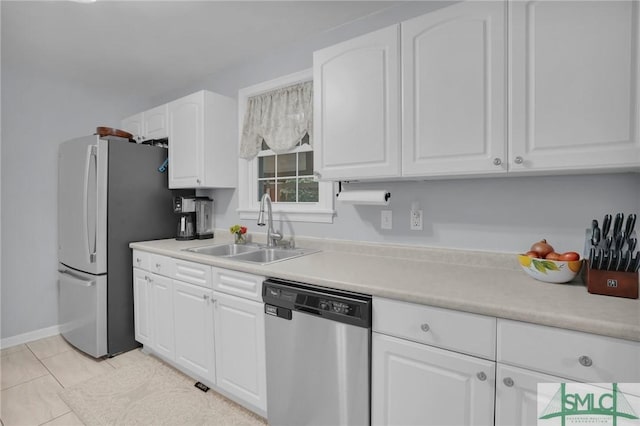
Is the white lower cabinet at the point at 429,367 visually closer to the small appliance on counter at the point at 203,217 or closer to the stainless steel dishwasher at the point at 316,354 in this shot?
the stainless steel dishwasher at the point at 316,354

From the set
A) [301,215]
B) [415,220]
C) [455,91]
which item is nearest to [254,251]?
[301,215]

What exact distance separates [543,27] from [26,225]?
3972 millimetres

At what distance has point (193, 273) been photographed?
2.09 m

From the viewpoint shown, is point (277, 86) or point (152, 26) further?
point (277, 86)

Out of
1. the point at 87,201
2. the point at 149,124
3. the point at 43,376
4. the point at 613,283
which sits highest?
the point at 149,124

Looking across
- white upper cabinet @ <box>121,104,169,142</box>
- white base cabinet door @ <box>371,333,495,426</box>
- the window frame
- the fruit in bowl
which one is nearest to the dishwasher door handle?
white base cabinet door @ <box>371,333,495,426</box>

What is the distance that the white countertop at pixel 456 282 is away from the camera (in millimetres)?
991

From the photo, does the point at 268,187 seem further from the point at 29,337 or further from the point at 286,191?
the point at 29,337

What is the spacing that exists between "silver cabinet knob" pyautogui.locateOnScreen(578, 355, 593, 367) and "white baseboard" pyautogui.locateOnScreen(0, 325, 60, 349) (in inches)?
156

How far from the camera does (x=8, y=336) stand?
280cm

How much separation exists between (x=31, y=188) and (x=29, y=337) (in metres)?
1.35

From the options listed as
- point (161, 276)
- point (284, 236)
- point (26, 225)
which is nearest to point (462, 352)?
point (284, 236)

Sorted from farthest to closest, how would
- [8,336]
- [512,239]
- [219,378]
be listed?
[8,336] < [219,378] < [512,239]

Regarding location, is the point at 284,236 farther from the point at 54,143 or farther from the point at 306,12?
the point at 54,143
